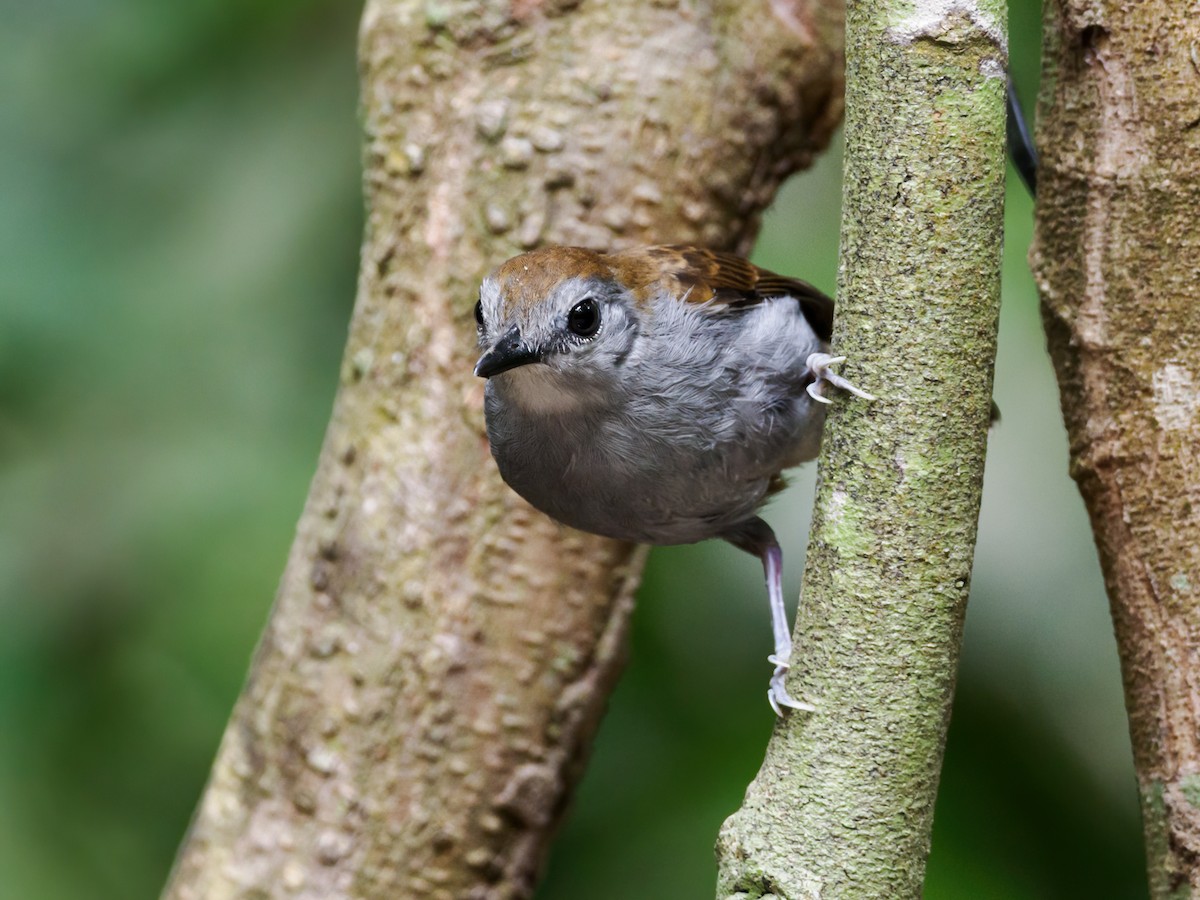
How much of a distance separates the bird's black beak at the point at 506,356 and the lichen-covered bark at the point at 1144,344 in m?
1.03

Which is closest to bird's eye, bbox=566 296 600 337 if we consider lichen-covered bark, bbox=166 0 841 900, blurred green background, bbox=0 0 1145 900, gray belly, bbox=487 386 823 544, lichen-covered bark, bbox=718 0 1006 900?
gray belly, bbox=487 386 823 544

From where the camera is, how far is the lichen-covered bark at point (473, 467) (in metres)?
3.19

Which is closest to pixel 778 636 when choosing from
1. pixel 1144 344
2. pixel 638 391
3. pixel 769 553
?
pixel 769 553

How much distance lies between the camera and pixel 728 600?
11.6 ft

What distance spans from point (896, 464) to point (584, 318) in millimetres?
764

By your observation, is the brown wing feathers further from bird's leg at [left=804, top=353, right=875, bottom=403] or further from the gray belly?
bird's leg at [left=804, top=353, right=875, bottom=403]

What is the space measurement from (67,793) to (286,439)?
133 centimetres

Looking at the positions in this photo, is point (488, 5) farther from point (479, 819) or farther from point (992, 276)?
point (479, 819)

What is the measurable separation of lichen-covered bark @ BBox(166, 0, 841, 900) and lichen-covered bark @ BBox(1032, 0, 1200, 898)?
1.13m

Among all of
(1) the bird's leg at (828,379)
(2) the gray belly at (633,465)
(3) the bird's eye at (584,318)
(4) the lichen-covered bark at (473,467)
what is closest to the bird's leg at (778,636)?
(2) the gray belly at (633,465)

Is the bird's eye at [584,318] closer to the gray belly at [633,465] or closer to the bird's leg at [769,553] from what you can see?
the gray belly at [633,465]

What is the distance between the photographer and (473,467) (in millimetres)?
3213

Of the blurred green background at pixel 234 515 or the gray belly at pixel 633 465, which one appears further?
the blurred green background at pixel 234 515

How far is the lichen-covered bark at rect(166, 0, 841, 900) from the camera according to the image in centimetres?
319
